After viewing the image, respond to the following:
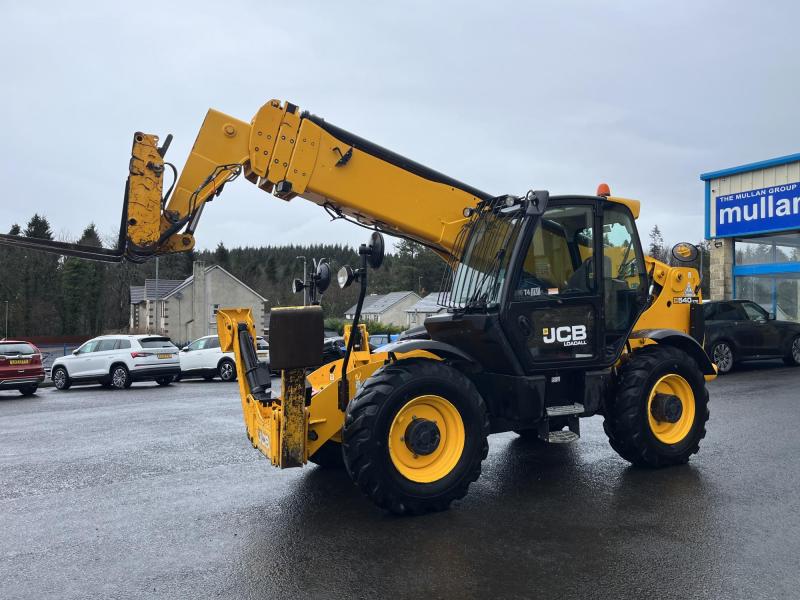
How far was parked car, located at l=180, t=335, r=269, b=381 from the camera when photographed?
21.1 meters

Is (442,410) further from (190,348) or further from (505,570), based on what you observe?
(190,348)

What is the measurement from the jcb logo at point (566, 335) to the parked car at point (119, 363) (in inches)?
610

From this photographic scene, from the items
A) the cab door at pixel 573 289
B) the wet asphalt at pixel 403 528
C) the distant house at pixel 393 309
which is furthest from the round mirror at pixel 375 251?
the distant house at pixel 393 309

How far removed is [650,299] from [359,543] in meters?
4.24

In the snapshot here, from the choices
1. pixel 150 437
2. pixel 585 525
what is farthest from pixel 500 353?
pixel 150 437

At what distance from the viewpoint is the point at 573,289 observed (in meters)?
6.21

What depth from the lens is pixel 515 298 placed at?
19.2 ft

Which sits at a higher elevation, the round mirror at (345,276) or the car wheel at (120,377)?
the round mirror at (345,276)

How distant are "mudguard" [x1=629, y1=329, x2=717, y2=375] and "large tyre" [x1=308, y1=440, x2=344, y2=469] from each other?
330 cm

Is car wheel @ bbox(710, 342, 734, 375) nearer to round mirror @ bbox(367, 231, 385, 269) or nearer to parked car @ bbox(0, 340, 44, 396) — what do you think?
round mirror @ bbox(367, 231, 385, 269)

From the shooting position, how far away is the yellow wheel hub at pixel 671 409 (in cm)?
666

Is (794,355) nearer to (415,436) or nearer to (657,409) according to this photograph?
(657,409)

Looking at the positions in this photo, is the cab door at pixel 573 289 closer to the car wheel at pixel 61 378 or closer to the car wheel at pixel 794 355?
the car wheel at pixel 794 355

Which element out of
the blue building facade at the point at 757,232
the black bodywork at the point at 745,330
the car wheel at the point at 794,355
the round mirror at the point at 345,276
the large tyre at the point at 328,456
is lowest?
the large tyre at the point at 328,456
